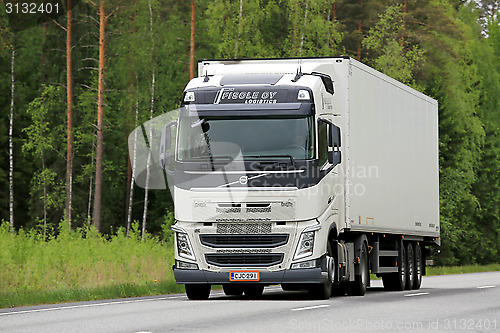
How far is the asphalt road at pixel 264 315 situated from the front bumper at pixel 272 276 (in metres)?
0.40

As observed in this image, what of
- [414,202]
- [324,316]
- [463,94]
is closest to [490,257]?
[463,94]

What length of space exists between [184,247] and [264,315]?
3.72 m

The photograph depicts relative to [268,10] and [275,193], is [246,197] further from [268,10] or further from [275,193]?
[268,10]

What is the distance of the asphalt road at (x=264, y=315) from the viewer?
13.1 m

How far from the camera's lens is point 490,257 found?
68.1 meters

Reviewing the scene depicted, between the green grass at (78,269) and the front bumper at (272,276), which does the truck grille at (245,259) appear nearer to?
the front bumper at (272,276)

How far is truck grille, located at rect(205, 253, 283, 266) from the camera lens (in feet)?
59.4

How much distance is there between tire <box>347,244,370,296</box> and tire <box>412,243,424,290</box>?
434 centimetres

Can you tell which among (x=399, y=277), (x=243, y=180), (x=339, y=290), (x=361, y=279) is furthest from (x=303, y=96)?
(x=399, y=277)

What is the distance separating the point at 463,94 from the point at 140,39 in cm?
1852

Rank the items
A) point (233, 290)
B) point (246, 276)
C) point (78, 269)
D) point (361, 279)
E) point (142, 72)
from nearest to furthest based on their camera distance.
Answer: point (246, 276) < point (361, 279) < point (233, 290) < point (78, 269) < point (142, 72)

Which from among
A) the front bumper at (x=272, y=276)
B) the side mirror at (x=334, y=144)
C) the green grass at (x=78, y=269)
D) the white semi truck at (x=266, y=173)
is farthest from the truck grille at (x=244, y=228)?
the green grass at (x=78, y=269)

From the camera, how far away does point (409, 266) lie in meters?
24.6

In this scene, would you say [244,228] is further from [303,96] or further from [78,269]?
[78,269]
